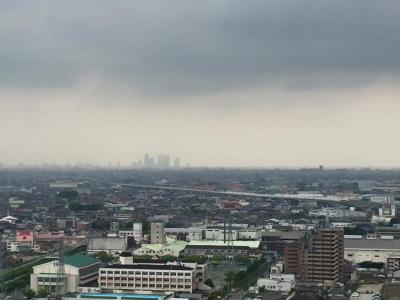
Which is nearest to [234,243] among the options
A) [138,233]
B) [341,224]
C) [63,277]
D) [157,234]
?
[157,234]

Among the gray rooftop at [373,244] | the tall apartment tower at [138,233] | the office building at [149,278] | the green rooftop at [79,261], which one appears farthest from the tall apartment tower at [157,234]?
the office building at [149,278]

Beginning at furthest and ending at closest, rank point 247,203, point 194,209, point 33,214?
point 247,203, point 194,209, point 33,214

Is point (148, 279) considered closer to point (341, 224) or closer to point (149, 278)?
point (149, 278)

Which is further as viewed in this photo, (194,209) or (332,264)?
(194,209)

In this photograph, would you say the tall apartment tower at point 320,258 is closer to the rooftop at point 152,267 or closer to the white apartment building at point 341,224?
the rooftop at point 152,267

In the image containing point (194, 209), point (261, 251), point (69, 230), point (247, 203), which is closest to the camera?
point (261, 251)

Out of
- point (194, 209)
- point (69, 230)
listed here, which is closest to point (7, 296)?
point (69, 230)

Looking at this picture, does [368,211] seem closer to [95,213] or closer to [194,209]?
[194,209]

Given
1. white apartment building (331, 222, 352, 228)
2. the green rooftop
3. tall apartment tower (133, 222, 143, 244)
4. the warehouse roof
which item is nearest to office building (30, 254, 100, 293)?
the green rooftop
